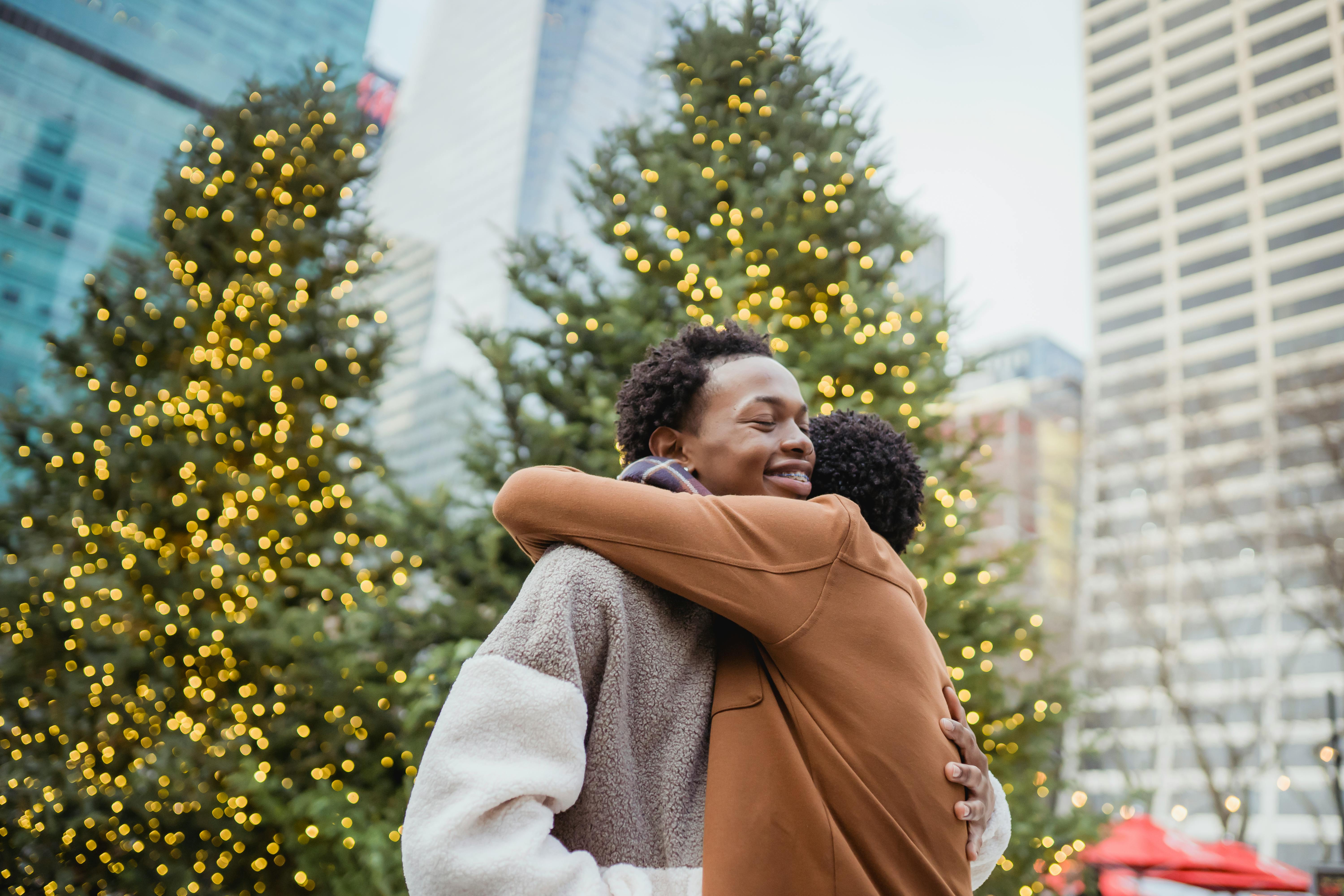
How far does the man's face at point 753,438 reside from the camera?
1.45m

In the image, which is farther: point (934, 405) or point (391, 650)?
point (934, 405)

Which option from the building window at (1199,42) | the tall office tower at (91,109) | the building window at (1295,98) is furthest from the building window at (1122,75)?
the tall office tower at (91,109)

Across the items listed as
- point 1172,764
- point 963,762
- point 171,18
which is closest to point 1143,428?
point 1172,764

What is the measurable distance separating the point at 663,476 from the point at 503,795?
57cm

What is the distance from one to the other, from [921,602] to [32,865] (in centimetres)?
499

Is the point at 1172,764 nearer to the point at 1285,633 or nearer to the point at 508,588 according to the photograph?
the point at 1285,633

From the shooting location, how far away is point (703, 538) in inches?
45.2

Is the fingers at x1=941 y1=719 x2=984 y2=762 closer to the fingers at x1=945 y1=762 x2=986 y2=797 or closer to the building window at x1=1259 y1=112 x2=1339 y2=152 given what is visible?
the fingers at x1=945 y1=762 x2=986 y2=797

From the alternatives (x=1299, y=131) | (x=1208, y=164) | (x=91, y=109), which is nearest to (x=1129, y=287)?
(x=1208, y=164)

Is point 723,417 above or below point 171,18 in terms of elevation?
below

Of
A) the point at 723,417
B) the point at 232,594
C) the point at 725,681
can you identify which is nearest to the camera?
the point at 725,681

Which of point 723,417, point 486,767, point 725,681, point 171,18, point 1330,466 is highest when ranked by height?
point 171,18

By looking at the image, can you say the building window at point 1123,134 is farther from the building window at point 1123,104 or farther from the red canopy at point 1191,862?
the red canopy at point 1191,862

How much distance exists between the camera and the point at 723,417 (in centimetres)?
149
